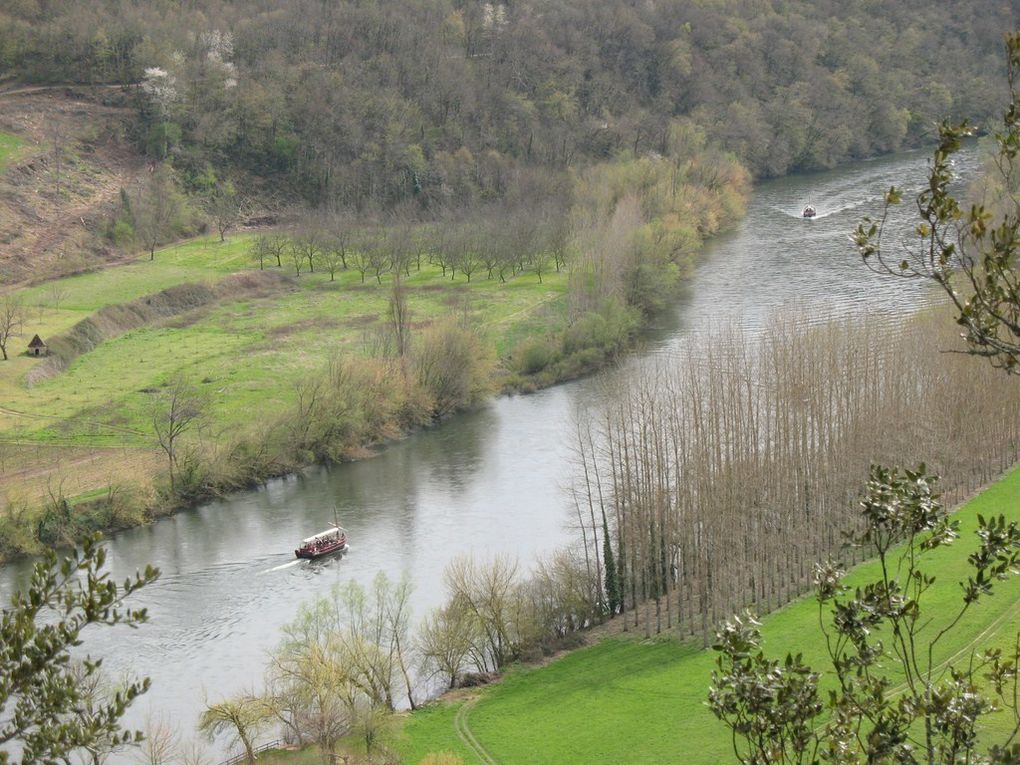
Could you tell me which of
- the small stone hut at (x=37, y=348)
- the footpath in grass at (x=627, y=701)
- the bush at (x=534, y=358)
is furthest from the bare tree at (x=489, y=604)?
the small stone hut at (x=37, y=348)

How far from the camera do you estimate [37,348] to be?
58.5 metres

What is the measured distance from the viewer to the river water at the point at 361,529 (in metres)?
34.6

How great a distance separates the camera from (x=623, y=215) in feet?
224

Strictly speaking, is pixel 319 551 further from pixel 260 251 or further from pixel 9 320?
pixel 260 251

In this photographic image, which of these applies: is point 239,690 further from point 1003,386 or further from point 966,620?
point 1003,386

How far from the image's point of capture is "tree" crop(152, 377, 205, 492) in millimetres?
46969

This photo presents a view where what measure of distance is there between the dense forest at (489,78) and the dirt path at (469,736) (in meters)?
60.6

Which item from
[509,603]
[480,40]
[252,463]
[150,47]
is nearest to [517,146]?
[480,40]

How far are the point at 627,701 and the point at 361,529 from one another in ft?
49.1

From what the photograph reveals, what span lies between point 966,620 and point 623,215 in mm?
41274

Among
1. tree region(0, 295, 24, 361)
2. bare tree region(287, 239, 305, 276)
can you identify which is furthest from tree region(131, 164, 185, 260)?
tree region(0, 295, 24, 361)

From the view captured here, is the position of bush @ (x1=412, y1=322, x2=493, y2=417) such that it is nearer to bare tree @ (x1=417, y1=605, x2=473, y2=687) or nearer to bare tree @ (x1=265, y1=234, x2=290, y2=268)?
bare tree @ (x1=417, y1=605, x2=473, y2=687)

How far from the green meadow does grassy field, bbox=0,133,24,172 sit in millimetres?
12649

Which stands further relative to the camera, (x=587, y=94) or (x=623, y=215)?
(x=587, y=94)
